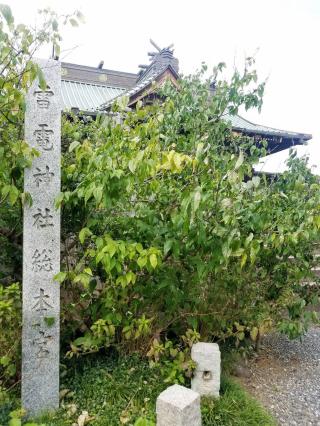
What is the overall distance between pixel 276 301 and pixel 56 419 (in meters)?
2.33

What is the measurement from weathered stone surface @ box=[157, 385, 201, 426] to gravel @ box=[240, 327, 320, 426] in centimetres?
108

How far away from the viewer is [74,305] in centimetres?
281

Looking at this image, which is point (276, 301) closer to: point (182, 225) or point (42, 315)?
point (182, 225)

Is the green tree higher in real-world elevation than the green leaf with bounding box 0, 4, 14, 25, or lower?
lower

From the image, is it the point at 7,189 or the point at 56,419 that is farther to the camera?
the point at 56,419

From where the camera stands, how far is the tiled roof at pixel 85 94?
8.60m

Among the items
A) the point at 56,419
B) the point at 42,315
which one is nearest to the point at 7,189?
the point at 42,315

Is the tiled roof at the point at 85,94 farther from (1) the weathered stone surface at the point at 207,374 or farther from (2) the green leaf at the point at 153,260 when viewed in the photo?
(1) the weathered stone surface at the point at 207,374

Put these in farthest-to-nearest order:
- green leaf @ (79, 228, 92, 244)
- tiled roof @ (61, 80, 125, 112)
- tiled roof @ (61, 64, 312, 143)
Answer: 1. tiled roof @ (61, 80, 125, 112)
2. tiled roof @ (61, 64, 312, 143)
3. green leaf @ (79, 228, 92, 244)

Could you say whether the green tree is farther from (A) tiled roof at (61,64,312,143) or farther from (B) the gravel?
(A) tiled roof at (61,64,312,143)

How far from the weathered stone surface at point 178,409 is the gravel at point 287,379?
108 cm

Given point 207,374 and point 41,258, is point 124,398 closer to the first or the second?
point 207,374

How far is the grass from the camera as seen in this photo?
232 cm

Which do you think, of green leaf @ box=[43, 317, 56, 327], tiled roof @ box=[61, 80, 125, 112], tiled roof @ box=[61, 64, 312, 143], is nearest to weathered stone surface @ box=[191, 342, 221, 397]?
green leaf @ box=[43, 317, 56, 327]
